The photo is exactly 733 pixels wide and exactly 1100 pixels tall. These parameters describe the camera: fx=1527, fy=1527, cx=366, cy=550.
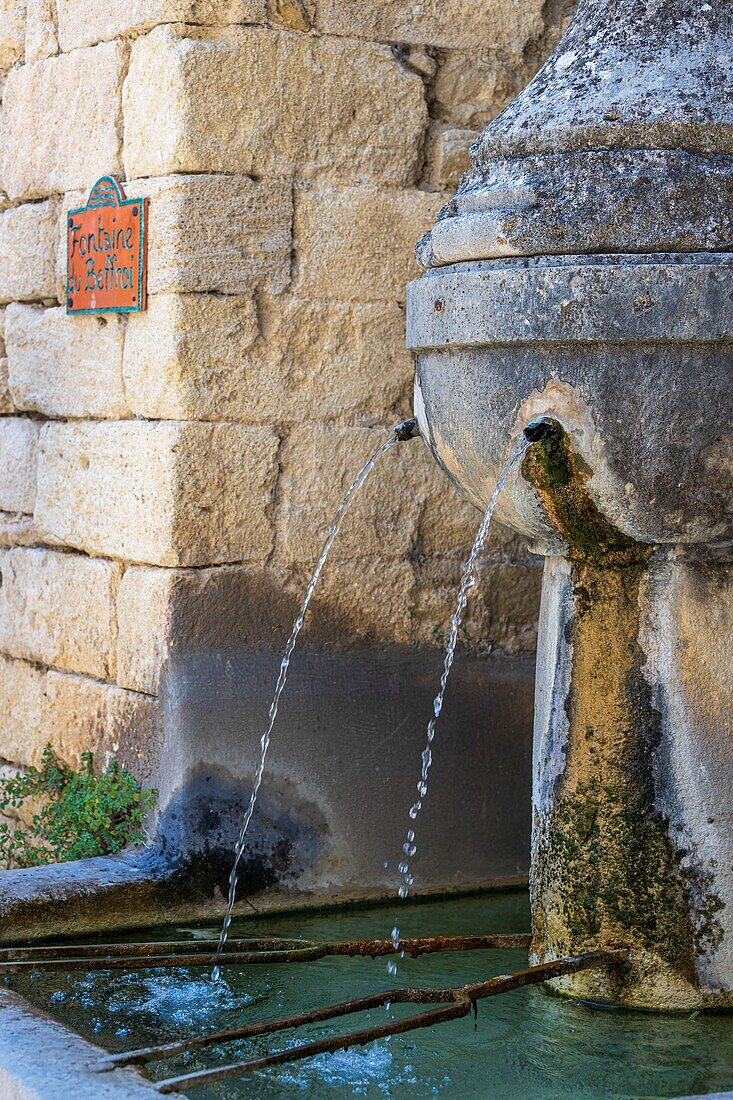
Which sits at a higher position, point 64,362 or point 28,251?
point 28,251

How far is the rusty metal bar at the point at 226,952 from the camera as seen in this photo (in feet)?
9.64

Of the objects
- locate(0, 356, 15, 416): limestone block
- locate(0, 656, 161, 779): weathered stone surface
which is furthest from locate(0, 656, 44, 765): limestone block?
locate(0, 356, 15, 416): limestone block

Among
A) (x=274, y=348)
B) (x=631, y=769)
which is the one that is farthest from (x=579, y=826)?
(x=274, y=348)

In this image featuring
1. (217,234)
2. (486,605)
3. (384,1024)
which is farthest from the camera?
(486,605)

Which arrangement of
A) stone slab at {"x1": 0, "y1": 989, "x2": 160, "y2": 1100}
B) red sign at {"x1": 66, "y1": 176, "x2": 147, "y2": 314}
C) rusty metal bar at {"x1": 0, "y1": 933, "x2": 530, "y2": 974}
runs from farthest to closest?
red sign at {"x1": 66, "y1": 176, "x2": 147, "y2": 314} → rusty metal bar at {"x1": 0, "y1": 933, "x2": 530, "y2": 974} → stone slab at {"x1": 0, "y1": 989, "x2": 160, "y2": 1100}

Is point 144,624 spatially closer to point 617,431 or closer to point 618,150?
point 617,431

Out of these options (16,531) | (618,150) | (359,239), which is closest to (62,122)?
(359,239)

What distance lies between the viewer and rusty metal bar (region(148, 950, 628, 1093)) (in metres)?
2.36

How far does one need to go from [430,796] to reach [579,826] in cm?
109

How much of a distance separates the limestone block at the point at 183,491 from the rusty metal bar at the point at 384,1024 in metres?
1.30

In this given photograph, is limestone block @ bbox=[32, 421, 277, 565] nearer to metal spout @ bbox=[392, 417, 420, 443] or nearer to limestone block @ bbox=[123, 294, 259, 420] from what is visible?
limestone block @ bbox=[123, 294, 259, 420]

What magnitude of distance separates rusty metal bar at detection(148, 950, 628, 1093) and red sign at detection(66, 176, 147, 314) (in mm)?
1911

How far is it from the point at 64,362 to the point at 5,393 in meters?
0.47

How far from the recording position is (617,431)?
2.80 metres
